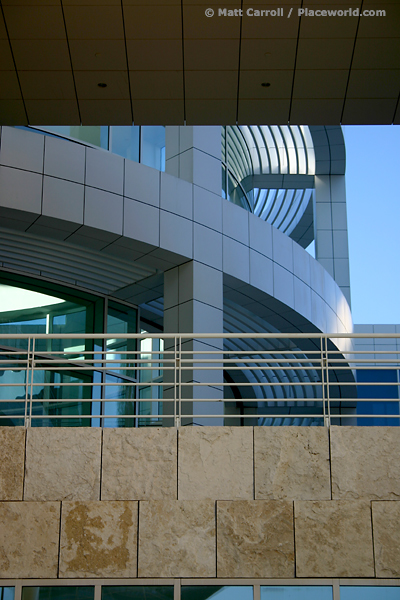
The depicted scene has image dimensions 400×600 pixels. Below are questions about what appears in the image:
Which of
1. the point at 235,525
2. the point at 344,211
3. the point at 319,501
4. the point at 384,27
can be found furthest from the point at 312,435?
the point at 344,211

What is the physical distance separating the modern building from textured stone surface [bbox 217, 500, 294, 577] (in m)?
0.02

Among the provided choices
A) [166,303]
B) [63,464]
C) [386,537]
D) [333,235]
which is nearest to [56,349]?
[166,303]

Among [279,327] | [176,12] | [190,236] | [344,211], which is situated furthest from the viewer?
[344,211]

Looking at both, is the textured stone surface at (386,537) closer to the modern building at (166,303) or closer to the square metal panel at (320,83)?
the modern building at (166,303)

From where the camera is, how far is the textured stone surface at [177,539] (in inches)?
363

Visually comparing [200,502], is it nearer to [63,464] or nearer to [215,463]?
[215,463]

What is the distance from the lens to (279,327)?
2191 centimetres

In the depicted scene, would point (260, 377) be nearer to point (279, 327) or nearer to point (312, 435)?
point (279, 327)

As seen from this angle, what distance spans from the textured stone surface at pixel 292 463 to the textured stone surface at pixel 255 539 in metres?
0.21

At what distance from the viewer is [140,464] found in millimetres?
9500

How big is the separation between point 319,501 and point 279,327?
41.7ft

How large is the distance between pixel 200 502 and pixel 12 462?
2.41m

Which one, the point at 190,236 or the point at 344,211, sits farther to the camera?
the point at 344,211

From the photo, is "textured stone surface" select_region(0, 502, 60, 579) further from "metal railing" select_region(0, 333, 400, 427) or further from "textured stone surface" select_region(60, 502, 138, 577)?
"metal railing" select_region(0, 333, 400, 427)
